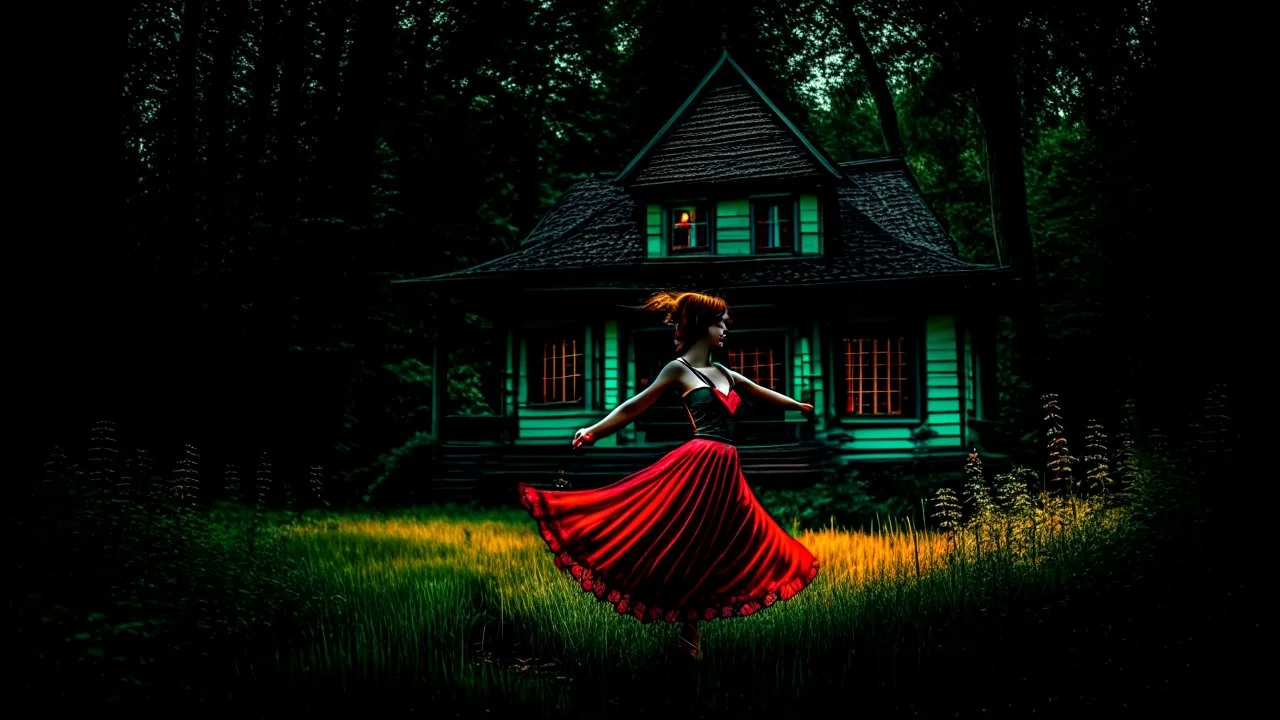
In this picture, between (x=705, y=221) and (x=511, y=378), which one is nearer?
(x=705, y=221)

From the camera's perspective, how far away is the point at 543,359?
1986 cm

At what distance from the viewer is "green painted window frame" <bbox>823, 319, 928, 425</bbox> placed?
1777 cm

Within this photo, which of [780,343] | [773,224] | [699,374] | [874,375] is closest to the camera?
[699,374]

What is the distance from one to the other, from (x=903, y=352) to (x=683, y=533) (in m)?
14.0

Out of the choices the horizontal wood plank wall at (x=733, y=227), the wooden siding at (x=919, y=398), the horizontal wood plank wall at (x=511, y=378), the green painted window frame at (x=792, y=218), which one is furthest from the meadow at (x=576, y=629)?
the horizontal wood plank wall at (x=511, y=378)

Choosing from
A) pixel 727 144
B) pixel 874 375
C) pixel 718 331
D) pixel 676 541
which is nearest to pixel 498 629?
pixel 676 541

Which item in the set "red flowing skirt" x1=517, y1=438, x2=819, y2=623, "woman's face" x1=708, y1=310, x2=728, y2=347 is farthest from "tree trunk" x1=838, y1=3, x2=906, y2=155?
"red flowing skirt" x1=517, y1=438, x2=819, y2=623

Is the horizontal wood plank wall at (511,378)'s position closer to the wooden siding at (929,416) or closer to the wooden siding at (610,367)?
the wooden siding at (610,367)

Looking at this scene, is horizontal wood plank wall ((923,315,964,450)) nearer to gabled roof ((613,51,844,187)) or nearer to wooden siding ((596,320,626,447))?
gabled roof ((613,51,844,187))

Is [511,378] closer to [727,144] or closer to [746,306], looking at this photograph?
[746,306]

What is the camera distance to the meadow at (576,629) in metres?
4.73

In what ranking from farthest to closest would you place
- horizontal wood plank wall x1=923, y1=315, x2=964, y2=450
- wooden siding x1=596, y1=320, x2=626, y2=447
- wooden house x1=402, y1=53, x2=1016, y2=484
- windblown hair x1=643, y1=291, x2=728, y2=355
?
wooden siding x1=596, y1=320, x2=626, y2=447 < horizontal wood plank wall x1=923, y1=315, x2=964, y2=450 < wooden house x1=402, y1=53, x2=1016, y2=484 < windblown hair x1=643, y1=291, x2=728, y2=355

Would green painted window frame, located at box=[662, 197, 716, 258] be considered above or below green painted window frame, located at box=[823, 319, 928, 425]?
above

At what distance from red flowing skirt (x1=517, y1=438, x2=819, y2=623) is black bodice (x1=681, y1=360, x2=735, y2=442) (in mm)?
65
